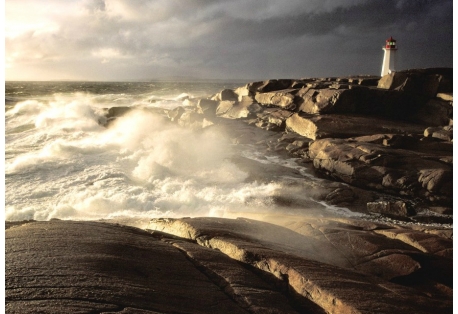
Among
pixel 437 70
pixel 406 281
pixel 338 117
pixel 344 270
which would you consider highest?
pixel 437 70

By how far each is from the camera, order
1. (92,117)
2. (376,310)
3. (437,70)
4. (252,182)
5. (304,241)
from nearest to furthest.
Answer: (376,310)
(304,241)
(252,182)
(437,70)
(92,117)

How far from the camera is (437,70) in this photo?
25.6 metres

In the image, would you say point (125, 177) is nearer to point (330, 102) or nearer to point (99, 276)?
point (99, 276)

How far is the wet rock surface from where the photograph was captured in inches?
147

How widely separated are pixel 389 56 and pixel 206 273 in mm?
43482

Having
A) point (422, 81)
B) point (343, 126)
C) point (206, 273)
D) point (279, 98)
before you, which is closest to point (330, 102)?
point (343, 126)

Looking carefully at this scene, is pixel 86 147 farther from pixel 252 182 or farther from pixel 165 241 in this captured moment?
pixel 165 241

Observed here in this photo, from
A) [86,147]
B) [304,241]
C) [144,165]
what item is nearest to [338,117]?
[144,165]

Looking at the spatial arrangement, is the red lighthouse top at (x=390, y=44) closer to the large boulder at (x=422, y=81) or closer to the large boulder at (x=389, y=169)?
the large boulder at (x=422, y=81)

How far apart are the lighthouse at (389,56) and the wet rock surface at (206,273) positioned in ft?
127

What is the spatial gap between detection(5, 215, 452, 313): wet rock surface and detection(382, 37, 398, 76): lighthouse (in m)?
38.7

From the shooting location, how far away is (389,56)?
39125mm

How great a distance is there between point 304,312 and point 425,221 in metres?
9.84

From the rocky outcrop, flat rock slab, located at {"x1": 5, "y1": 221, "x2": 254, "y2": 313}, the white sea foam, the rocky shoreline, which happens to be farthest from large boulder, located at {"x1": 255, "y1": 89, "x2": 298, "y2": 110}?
flat rock slab, located at {"x1": 5, "y1": 221, "x2": 254, "y2": 313}
